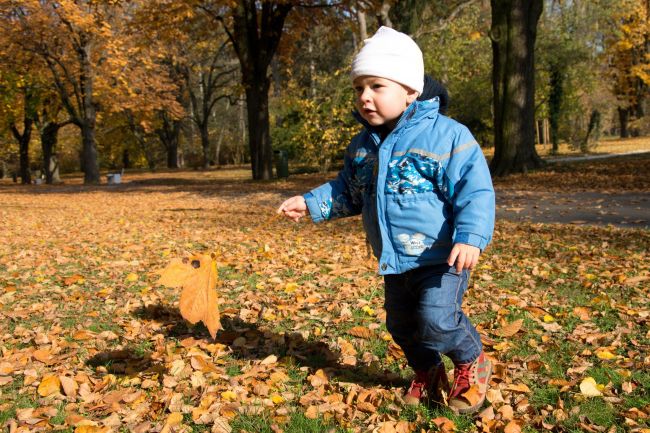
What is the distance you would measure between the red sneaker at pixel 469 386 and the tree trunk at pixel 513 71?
1306cm

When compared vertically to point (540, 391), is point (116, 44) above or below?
above

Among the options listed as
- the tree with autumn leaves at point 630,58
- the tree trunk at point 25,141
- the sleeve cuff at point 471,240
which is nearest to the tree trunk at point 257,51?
the tree trunk at point 25,141

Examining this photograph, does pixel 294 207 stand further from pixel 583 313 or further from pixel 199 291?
pixel 583 313

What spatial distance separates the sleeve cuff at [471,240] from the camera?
2.40 meters

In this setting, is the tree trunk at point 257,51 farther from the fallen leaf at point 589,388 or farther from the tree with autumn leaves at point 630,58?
the tree with autumn leaves at point 630,58

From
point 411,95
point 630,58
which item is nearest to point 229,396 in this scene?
point 411,95

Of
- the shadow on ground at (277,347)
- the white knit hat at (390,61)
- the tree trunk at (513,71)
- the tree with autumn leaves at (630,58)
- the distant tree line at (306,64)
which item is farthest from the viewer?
the tree with autumn leaves at (630,58)

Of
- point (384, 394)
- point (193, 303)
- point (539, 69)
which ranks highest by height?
point (539, 69)

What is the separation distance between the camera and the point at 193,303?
3.02m

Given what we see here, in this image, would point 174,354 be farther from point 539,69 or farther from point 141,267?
point 539,69

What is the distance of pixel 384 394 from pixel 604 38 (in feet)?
144

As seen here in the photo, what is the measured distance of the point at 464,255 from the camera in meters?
2.39

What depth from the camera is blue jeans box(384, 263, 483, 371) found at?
2.58 m

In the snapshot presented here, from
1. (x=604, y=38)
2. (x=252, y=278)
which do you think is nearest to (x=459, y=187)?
(x=252, y=278)
